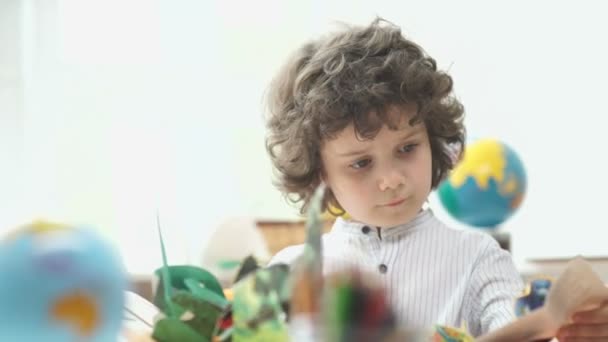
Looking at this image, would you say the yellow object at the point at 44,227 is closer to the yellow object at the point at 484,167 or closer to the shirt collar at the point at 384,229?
the shirt collar at the point at 384,229

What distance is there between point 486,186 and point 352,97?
7.77 feet

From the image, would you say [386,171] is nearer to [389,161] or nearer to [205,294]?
[389,161]

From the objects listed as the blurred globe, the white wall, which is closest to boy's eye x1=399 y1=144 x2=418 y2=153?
the blurred globe

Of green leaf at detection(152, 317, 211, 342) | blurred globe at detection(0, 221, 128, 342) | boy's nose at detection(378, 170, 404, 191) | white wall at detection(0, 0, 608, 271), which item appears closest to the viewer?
blurred globe at detection(0, 221, 128, 342)

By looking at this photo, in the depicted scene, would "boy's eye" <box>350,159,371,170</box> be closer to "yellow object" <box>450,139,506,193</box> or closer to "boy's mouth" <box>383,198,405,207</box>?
"boy's mouth" <box>383,198,405,207</box>

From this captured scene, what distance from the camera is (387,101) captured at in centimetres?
128

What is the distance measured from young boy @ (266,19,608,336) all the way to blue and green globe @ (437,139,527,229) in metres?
2.14

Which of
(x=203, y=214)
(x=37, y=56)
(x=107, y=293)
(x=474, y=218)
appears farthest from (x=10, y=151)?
(x=107, y=293)

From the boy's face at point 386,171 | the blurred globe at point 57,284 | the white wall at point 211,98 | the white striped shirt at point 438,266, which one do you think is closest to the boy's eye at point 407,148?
the boy's face at point 386,171

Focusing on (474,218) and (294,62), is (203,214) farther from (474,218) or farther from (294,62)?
(294,62)

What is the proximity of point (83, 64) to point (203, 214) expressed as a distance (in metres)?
1.03

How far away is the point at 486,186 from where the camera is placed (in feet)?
11.7

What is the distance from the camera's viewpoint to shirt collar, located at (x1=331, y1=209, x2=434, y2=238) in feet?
4.58

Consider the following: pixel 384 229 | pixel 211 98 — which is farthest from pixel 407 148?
pixel 211 98
